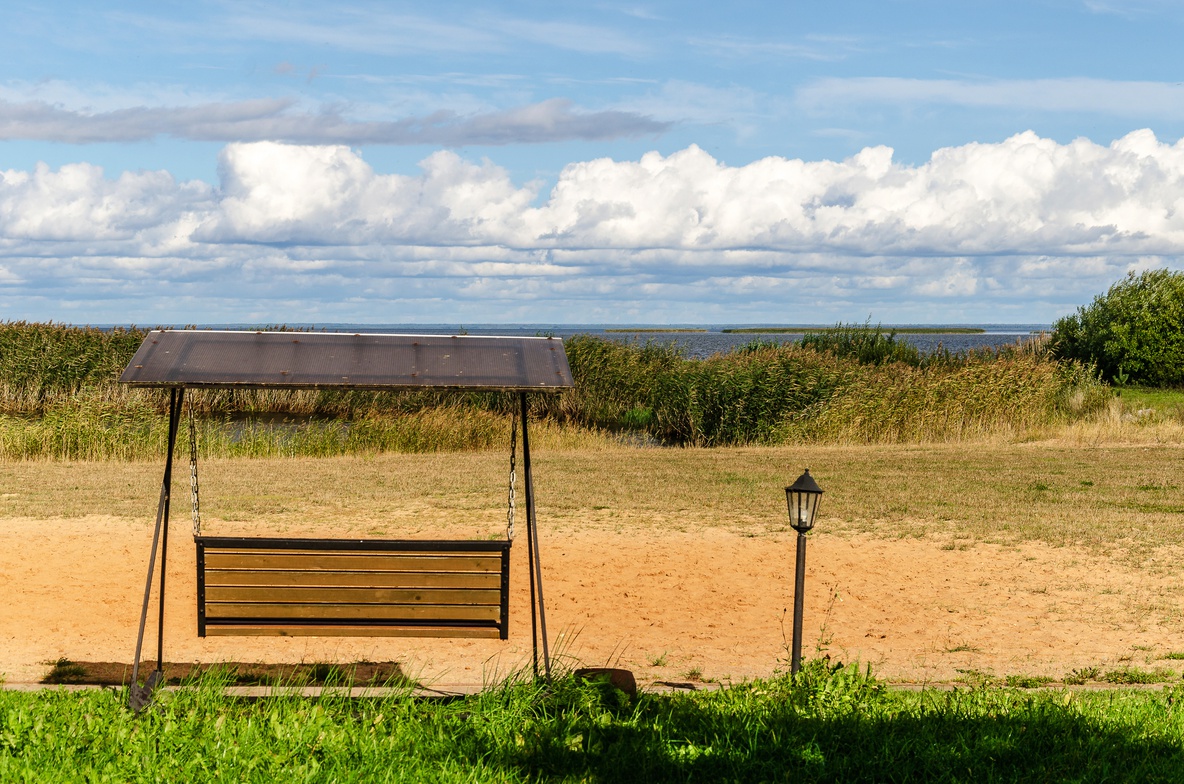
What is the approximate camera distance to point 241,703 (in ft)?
16.2

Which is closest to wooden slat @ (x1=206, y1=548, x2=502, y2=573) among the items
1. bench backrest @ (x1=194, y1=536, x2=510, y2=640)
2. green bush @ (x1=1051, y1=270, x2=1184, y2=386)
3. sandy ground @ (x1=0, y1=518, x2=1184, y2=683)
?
bench backrest @ (x1=194, y1=536, x2=510, y2=640)

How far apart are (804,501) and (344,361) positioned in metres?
2.40

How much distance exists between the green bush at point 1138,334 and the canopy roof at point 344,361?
26.8 meters

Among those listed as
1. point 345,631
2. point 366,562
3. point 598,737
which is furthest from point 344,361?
point 598,737

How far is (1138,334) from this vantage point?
96.0ft

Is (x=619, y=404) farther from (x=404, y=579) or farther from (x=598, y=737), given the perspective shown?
(x=598, y=737)

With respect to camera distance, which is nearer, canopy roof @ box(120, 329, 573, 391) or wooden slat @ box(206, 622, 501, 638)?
canopy roof @ box(120, 329, 573, 391)

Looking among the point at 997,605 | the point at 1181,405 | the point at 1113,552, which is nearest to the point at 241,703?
the point at 997,605

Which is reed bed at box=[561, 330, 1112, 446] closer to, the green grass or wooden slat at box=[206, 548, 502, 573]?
wooden slat at box=[206, 548, 502, 573]

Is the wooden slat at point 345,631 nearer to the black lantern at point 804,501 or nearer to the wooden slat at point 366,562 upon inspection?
the wooden slat at point 366,562

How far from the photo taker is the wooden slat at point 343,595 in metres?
Result: 5.96

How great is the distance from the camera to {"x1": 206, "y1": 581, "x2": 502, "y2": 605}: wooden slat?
5.96m

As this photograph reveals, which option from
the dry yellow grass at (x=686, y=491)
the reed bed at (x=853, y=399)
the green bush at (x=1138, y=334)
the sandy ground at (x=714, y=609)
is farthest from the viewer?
the green bush at (x=1138, y=334)

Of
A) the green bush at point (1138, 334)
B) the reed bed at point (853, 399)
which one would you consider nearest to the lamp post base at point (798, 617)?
the reed bed at point (853, 399)
